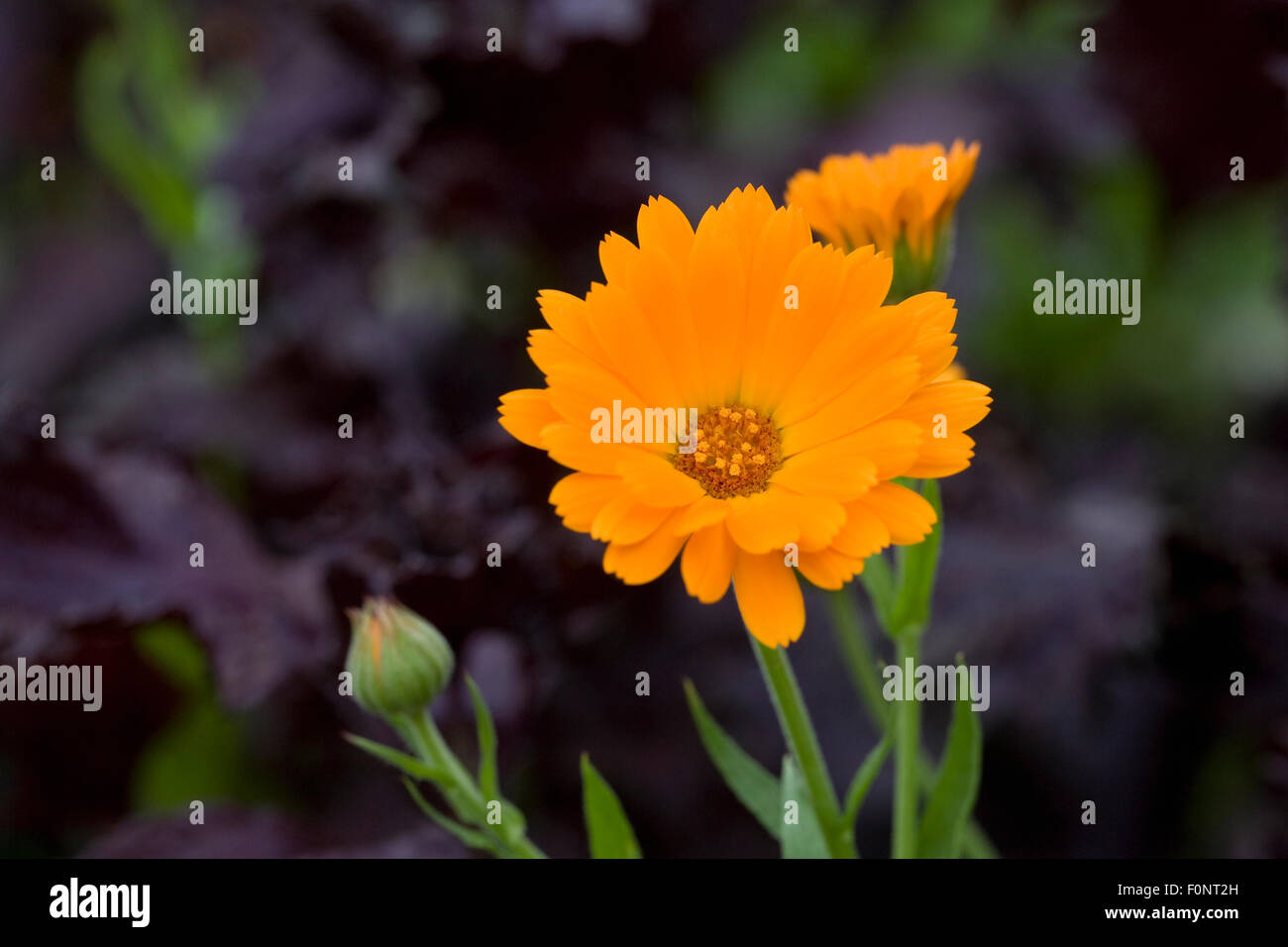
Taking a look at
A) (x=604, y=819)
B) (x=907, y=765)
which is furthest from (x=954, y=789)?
(x=604, y=819)

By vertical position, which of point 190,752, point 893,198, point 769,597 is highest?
point 893,198

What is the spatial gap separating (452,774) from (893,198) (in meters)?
0.33

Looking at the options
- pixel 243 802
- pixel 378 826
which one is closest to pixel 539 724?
pixel 378 826

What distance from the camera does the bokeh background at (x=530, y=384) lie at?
80 cm

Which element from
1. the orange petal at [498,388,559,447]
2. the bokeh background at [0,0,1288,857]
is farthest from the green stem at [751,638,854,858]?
the bokeh background at [0,0,1288,857]

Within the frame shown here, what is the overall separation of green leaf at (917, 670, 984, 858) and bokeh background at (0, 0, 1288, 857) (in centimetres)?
29

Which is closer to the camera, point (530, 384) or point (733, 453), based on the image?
point (733, 453)

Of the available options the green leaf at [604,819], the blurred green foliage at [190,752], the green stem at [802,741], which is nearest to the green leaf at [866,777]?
the green stem at [802,741]

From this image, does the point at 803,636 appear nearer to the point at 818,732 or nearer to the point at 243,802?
the point at 818,732

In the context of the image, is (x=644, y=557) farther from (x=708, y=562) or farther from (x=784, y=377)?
(x=784, y=377)

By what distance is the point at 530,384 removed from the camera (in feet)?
3.42

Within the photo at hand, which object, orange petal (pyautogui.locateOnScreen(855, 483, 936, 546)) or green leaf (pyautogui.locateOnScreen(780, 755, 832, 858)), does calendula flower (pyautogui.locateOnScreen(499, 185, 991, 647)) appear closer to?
orange petal (pyautogui.locateOnScreen(855, 483, 936, 546))

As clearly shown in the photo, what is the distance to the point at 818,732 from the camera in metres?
0.93

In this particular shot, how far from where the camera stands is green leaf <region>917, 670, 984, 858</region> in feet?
1.73
